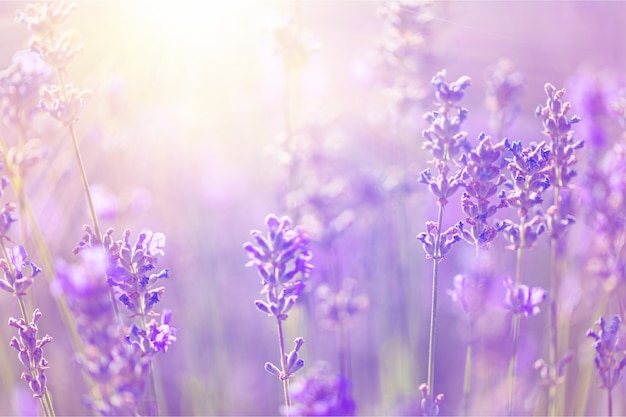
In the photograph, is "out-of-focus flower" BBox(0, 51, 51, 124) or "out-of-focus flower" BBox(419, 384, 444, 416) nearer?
"out-of-focus flower" BBox(419, 384, 444, 416)

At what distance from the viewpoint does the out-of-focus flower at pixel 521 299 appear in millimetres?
1735

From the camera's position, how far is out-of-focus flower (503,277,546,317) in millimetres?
1735

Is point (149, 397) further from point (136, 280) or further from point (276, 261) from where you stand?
point (276, 261)

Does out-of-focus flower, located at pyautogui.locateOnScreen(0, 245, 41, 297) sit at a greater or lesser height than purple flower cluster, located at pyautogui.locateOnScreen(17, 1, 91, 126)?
lesser

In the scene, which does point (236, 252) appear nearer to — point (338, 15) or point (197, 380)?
point (197, 380)

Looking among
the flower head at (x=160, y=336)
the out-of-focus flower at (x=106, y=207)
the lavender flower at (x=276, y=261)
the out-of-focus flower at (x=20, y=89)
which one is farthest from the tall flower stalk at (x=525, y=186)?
the out-of-focus flower at (x=106, y=207)

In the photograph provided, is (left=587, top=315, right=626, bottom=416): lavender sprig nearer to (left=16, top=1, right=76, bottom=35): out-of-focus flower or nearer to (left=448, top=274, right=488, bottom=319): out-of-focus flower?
(left=448, top=274, right=488, bottom=319): out-of-focus flower

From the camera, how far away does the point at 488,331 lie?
10.2 ft

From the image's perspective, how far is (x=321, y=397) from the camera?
208cm

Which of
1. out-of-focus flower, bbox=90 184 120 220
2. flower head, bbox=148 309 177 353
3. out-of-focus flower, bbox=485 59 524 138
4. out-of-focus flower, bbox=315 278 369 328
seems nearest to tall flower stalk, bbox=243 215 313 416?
flower head, bbox=148 309 177 353

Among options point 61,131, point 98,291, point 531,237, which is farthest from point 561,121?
point 61,131

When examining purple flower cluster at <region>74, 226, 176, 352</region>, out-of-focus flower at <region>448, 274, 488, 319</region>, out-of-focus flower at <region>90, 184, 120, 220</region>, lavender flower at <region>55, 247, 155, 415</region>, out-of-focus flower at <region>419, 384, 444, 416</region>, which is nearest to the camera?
lavender flower at <region>55, 247, 155, 415</region>

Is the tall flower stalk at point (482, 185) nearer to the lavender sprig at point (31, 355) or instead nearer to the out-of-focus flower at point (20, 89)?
the lavender sprig at point (31, 355)

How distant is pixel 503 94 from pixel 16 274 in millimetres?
1645
